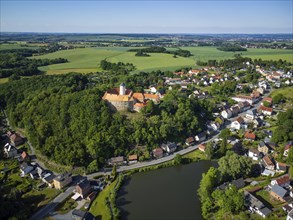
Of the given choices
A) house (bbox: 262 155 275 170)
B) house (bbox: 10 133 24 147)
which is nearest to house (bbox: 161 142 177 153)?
house (bbox: 262 155 275 170)

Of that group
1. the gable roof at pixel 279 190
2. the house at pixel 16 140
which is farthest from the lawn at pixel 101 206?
the house at pixel 16 140

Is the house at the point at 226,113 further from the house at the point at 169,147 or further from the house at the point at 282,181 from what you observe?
the house at the point at 282,181

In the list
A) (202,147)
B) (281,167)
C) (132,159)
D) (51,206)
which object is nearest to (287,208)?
(281,167)

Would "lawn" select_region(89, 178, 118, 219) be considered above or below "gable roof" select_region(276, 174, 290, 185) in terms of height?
below

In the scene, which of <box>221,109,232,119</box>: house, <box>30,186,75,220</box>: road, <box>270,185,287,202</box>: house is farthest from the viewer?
<box>221,109,232,119</box>: house

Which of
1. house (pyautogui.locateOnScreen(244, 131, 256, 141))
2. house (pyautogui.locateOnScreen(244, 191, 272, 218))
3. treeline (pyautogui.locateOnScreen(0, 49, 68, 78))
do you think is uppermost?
treeline (pyautogui.locateOnScreen(0, 49, 68, 78))

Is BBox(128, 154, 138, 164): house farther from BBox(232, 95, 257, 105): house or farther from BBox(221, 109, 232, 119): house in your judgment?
BBox(232, 95, 257, 105): house

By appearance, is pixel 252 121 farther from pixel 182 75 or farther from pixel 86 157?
pixel 182 75

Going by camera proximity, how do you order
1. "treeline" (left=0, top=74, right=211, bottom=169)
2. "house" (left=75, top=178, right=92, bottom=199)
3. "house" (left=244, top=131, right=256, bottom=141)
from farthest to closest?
"house" (left=244, top=131, right=256, bottom=141)
"treeline" (left=0, top=74, right=211, bottom=169)
"house" (left=75, top=178, right=92, bottom=199)
